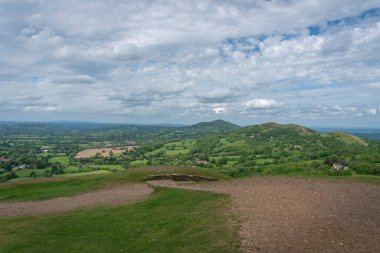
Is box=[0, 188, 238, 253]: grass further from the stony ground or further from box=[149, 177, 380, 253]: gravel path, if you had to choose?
the stony ground

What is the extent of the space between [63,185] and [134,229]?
25.2m

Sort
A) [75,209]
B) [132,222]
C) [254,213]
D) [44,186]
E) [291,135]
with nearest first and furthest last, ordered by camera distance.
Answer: [254,213] < [132,222] < [75,209] < [44,186] < [291,135]

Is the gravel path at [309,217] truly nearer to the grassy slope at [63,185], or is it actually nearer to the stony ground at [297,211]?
the stony ground at [297,211]

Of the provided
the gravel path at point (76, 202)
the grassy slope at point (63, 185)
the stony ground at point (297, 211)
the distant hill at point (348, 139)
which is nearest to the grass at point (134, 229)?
the stony ground at point (297, 211)

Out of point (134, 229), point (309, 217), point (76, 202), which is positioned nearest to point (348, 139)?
point (76, 202)

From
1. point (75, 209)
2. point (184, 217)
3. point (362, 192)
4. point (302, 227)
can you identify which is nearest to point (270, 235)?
point (302, 227)

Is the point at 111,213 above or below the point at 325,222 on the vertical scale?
below

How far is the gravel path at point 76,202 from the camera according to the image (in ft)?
89.8

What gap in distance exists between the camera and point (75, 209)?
89.3 feet

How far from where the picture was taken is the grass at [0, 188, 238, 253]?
15438mm

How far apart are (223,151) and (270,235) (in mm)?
129884

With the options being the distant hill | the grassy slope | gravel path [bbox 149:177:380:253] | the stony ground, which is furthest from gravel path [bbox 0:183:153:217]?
the distant hill

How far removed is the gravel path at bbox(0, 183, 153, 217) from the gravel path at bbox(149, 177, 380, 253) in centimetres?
1082

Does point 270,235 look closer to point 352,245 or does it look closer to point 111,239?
point 352,245
